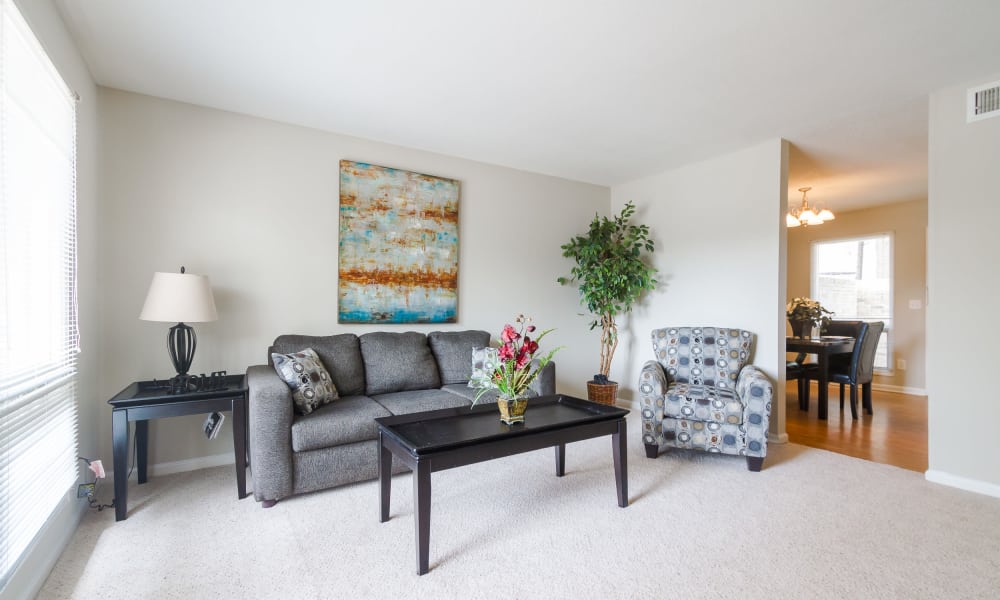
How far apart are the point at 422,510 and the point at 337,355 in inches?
66.3

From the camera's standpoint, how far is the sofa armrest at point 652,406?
332cm

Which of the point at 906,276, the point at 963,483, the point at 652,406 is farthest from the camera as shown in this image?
the point at 906,276

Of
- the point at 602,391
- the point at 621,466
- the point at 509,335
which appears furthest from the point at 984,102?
the point at 602,391

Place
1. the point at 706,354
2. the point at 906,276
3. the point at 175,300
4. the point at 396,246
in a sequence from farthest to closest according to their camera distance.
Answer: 1. the point at 906,276
2. the point at 396,246
3. the point at 706,354
4. the point at 175,300

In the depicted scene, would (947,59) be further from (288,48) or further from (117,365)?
(117,365)

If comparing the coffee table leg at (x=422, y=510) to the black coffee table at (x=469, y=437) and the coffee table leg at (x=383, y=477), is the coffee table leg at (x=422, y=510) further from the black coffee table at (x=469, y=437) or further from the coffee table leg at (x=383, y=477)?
the coffee table leg at (x=383, y=477)

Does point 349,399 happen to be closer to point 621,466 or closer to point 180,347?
point 180,347

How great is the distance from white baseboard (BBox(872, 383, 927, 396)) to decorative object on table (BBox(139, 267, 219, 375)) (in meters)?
7.67

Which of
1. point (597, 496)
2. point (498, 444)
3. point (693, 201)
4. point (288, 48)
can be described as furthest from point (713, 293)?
point (288, 48)

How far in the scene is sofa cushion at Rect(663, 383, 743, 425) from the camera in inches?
125

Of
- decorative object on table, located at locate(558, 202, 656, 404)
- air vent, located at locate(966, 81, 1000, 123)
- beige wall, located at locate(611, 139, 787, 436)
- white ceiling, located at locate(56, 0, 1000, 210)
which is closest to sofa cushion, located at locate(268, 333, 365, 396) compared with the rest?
white ceiling, located at locate(56, 0, 1000, 210)

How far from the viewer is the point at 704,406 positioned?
10.7ft

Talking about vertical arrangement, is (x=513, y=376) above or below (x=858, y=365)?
above

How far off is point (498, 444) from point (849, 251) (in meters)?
6.83
